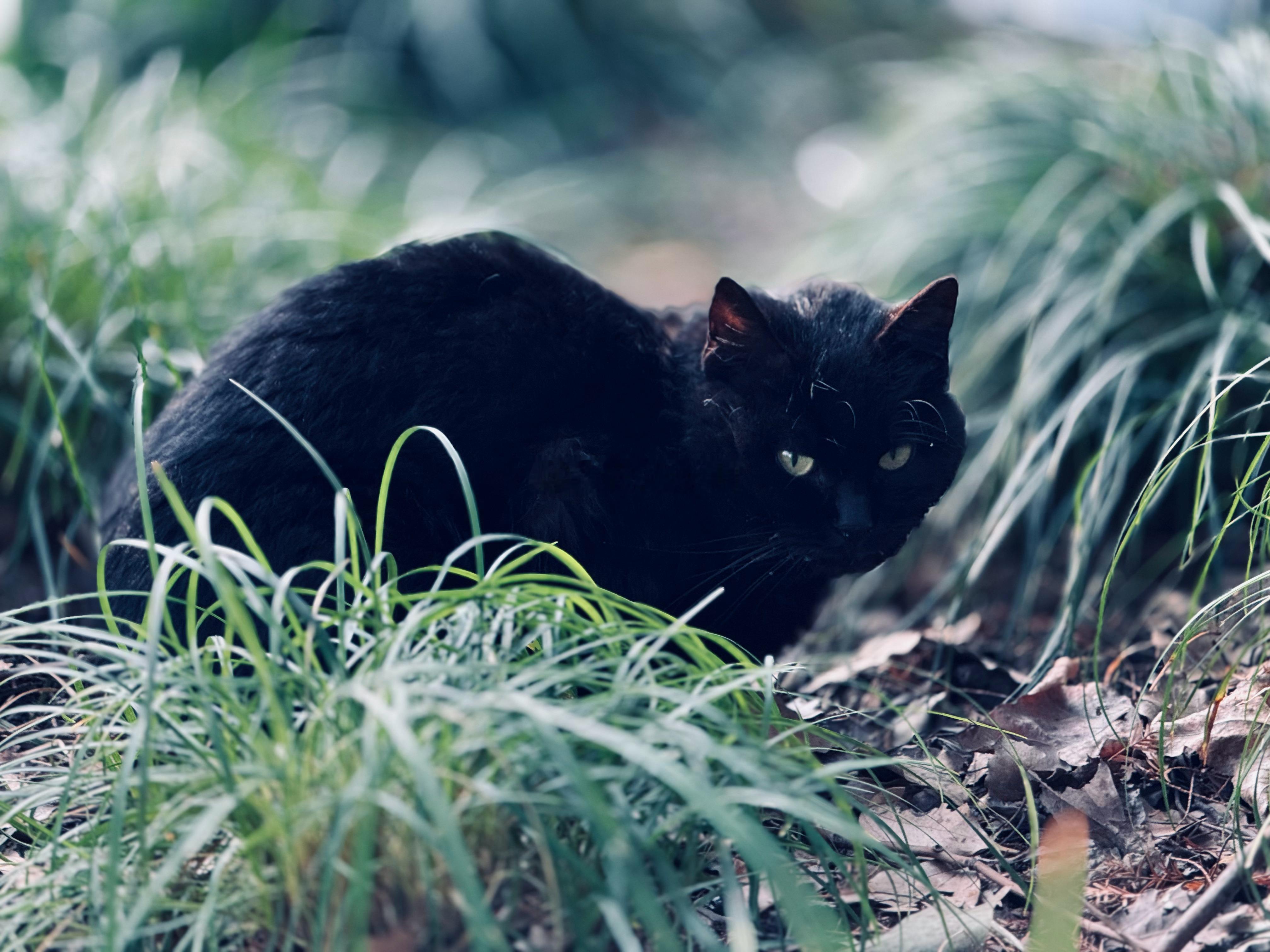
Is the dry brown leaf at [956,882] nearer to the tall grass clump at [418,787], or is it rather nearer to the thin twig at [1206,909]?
the tall grass clump at [418,787]

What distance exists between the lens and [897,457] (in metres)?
1.81

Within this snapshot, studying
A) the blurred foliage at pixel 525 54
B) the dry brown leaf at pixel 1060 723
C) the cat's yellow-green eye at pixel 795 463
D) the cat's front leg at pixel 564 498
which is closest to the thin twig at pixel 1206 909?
the dry brown leaf at pixel 1060 723

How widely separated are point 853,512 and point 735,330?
0.36 meters

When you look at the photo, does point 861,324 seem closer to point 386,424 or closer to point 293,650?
point 386,424

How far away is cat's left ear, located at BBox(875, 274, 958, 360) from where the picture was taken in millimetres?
1739

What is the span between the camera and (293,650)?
4.00ft

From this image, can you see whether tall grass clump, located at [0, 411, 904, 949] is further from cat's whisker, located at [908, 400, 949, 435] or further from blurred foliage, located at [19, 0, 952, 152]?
blurred foliage, located at [19, 0, 952, 152]

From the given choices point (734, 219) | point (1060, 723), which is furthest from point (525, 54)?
point (1060, 723)

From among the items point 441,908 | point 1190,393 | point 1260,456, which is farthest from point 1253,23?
point 441,908

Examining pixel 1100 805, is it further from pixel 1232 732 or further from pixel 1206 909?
pixel 1206 909

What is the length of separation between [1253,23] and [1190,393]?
2057 millimetres

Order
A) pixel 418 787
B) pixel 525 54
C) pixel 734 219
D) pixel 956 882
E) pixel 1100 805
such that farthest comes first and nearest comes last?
pixel 525 54 < pixel 734 219 < pixel 1100 805 < pixel 956 882 < pixel 418 787

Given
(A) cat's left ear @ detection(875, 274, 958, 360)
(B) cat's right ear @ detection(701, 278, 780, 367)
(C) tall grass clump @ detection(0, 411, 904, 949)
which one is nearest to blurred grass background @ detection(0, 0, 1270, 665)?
(A) cat's left ear @ detection(875, 274, 958, 360)

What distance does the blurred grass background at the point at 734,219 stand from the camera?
250 centimetres
